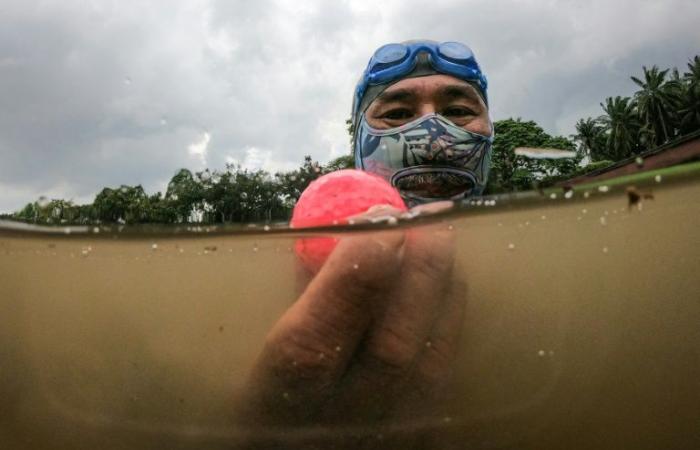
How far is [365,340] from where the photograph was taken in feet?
3.89

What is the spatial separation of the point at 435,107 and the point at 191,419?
60.3 inches

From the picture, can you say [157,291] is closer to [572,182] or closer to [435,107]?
[572,182]

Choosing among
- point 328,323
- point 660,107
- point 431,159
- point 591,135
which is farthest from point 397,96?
point 591,135

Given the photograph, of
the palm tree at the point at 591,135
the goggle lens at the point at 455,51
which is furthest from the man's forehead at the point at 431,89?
the palm tree at the point at 591,135

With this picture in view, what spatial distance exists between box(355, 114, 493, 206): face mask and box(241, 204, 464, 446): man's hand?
91 cm

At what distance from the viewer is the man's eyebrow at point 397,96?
7.43 feet

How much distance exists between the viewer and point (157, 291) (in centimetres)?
128

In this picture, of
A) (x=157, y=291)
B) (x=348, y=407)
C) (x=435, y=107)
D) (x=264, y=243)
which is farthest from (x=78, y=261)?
(x=435, y=107)

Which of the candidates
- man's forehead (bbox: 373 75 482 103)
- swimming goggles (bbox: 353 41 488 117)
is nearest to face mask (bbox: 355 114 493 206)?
man's forehead (bbox: 373 75 482 103)

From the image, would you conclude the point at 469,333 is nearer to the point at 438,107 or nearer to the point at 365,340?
the point at 365,340

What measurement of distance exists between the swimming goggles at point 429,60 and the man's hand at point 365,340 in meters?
1.26

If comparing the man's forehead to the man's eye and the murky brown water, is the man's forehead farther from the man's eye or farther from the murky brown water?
the murky brown water

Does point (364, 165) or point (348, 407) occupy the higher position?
point (364, 165)

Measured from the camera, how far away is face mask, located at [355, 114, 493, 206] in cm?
214
